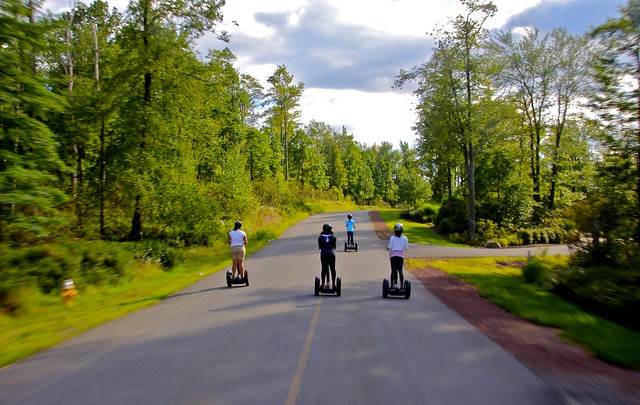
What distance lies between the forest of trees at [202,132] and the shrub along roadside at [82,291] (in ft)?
4.51

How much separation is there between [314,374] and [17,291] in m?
8.56

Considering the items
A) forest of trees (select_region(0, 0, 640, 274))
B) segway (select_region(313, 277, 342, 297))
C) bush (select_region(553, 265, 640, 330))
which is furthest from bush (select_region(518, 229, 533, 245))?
segway (select_region(313, 277, 342, 297))

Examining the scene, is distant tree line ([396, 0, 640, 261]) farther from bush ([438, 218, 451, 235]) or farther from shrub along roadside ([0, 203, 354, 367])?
shrub along roadside ([0, 203, 354, 367])

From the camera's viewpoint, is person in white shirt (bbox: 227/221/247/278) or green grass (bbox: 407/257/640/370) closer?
green grass (bbox: 407/257/640/370)

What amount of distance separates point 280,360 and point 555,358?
4161 mm

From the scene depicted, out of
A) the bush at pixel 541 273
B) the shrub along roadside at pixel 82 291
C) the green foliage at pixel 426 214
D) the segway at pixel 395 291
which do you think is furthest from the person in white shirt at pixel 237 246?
the green foliage at pixel 426 214

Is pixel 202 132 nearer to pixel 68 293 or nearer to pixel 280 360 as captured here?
pixel 68 293

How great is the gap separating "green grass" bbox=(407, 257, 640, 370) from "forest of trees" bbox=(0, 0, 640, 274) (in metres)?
3.10

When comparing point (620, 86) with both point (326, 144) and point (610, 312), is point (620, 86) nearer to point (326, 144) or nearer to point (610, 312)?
point (610, 312)

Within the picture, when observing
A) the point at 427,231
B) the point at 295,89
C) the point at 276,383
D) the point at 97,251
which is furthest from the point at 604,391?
the point at 295,89

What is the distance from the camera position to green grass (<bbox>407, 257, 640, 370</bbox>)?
743 centimetres

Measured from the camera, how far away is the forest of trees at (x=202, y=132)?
1279 cm

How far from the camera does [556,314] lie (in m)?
10.2

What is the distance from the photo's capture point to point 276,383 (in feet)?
17.9
